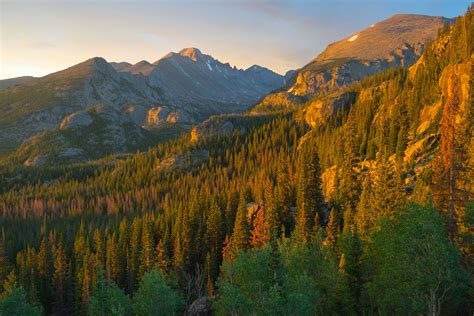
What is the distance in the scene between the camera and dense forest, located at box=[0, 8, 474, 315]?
3353cm

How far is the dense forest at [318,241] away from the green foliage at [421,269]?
0.13 meters

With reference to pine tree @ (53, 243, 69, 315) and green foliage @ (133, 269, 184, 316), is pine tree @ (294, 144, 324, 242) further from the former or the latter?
pine tree @ (53, 243, 69, 315)

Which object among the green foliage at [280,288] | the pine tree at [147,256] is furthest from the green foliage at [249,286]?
the pine tree at [147,256]

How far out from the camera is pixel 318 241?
57.0m

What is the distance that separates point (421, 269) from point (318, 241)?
26.8m

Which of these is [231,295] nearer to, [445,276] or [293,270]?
[293,270]

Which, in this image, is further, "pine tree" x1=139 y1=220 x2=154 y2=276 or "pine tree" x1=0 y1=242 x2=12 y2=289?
"pine tree" x1=0 y1=242 x2=12 y2=289

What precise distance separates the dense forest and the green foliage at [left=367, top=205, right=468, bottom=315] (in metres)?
Answer: 0.13

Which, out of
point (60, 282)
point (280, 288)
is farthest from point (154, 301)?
point (60, 282)

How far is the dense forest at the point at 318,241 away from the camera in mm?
33531

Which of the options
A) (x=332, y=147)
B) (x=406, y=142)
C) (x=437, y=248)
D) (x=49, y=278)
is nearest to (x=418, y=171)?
(x=406, y=142)

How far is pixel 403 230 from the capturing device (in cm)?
3444

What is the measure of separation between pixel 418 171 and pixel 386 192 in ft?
75.7

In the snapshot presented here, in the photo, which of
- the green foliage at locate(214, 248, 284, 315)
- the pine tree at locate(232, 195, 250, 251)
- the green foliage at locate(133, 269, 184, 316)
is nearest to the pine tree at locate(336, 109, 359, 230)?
the pine tree at locate(232, 195, 250, 251)
